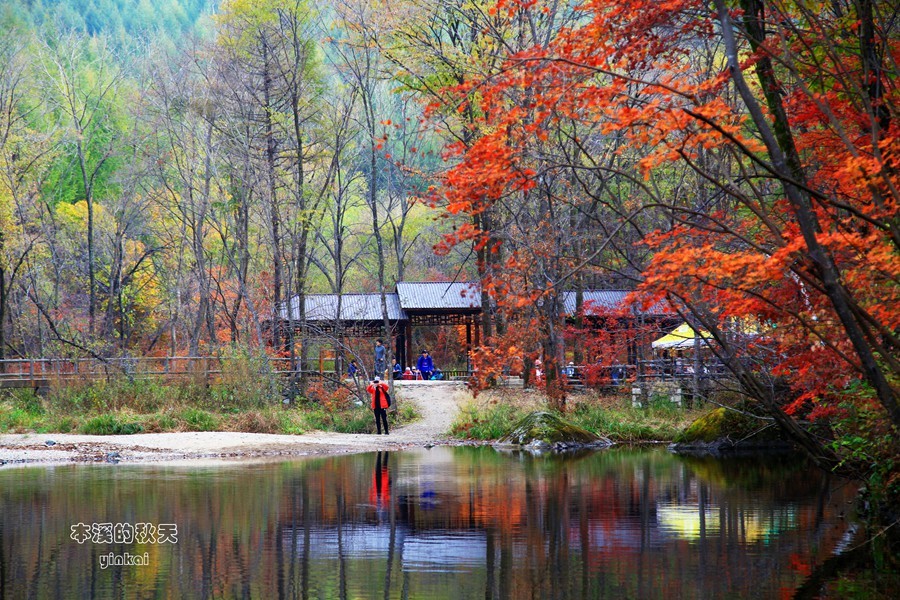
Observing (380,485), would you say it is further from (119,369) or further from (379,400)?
(119,369)

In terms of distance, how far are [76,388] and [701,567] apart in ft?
63.5

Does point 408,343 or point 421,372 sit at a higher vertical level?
point 408,343

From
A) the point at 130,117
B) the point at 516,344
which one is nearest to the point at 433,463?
the point at 516,344

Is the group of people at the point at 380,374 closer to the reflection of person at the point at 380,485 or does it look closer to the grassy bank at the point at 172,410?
the grassy bank at the point at 172,410

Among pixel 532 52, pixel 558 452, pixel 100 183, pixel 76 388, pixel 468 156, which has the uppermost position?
pixel 100 183

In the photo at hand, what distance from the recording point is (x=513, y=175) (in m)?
9.00

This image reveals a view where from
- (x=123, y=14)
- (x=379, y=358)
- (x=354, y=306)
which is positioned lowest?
(x=379, y=358)

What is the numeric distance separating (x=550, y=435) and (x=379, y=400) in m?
4.39

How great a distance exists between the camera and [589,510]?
1218 centimetres

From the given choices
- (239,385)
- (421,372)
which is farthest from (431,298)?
(239,385)

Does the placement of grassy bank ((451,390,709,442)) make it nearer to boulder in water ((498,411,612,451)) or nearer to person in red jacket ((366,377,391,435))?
boulder in water ((498,411,612,451))

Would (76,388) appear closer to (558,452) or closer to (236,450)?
(236,450)

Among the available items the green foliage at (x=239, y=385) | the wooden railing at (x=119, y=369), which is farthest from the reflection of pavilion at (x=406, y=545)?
the wooden railing at (x=119, y=369)

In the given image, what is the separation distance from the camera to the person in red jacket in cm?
2352
